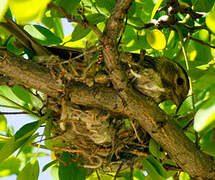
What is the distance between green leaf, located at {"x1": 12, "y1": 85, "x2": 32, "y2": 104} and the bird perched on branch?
23 centimetres

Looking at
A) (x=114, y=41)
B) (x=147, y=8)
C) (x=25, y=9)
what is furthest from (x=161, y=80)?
(x=25, y=9)

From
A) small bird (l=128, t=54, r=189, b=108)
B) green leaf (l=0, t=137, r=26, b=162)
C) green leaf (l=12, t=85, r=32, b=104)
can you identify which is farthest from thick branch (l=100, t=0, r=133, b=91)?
green leaf (l=12, t=85, r=32, b=104)

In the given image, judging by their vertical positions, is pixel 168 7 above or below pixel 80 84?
above

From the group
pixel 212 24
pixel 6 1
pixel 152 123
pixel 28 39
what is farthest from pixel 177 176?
pixel 6 1

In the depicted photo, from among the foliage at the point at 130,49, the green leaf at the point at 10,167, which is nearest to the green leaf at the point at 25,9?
the foliage at the point at 130,49

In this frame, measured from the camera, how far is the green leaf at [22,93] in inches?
64.1

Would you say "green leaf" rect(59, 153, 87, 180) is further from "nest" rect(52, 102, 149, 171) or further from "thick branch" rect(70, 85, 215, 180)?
"thick branch" rect(70, 85, 215, 180)

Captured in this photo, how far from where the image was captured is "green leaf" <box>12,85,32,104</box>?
1627 mm

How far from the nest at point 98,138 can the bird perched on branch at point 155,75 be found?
0.19 m

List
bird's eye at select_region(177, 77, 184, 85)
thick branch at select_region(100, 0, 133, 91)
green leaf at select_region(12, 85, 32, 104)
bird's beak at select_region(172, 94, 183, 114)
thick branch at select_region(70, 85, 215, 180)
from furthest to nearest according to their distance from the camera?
bird's eye at select_region(177, 77, 184, 85)
bird's beak at select_region(172, 94, 183, 114)
green leaf at select_region(12, 85, 32, 104)
thick branch at select_region(70, 85, 215, 180)
thick branch at select_region(100, 0, 133, 91)

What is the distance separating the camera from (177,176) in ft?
5.72

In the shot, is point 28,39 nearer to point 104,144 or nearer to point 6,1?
point 104,144

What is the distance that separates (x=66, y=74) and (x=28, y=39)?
0.19 m

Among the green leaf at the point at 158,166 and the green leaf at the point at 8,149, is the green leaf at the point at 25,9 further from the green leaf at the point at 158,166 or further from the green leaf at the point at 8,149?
the green leaf at the point at 158,166
